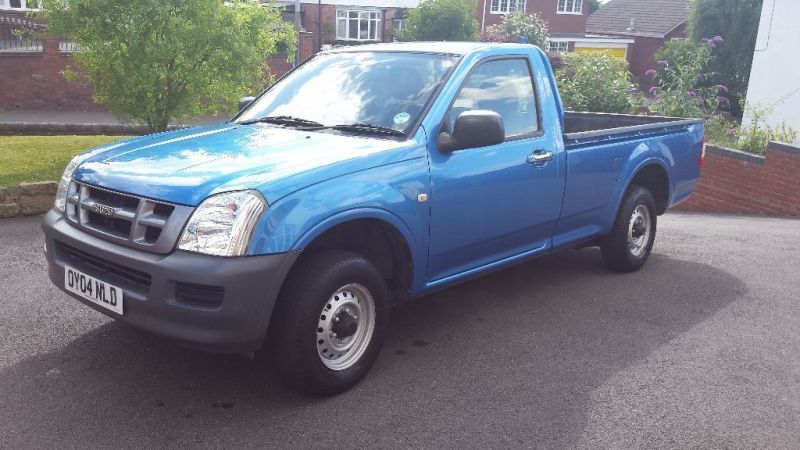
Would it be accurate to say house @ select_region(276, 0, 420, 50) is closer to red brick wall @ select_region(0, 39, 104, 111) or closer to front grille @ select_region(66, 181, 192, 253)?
red brick wall @ select_region(0, 39, 104, 111)

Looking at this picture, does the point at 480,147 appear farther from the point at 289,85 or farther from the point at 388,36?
the point at 388,36

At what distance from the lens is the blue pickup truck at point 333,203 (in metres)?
3.26

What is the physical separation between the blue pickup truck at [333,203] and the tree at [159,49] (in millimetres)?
4538

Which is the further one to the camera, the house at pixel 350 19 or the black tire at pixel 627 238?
the house at pixel 350 19

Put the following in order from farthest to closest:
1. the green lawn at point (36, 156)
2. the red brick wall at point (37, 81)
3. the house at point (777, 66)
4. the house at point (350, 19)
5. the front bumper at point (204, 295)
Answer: the house at point (350, 19) → the red brick wall at point (37, 81) → the house at point (777, 66) → the green lawn at point (36, 156) → the front bumper at point (204, 295)

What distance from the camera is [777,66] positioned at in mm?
16641

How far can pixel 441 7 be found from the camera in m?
31.0

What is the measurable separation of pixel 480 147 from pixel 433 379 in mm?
1427

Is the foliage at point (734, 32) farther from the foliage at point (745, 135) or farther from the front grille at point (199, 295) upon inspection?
the front grille at point (199, 295)

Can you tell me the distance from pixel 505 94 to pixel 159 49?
18.9 feet

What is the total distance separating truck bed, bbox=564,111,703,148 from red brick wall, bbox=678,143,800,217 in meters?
4.70

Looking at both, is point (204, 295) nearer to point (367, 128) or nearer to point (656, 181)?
Result: point (367, 128)

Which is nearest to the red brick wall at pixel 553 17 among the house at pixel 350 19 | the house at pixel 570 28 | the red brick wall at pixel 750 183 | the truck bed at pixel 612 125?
the house at pixel 570 28

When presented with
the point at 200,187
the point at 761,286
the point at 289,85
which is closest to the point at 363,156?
the point at 200,187
